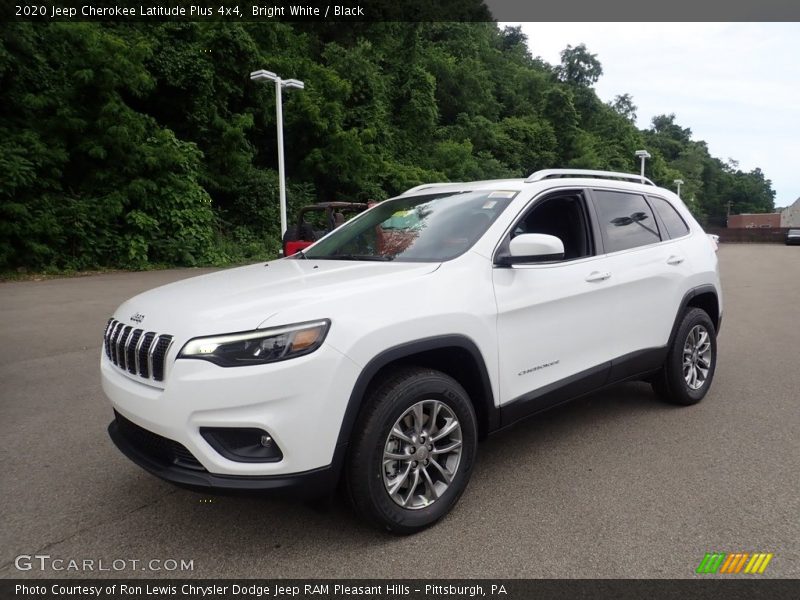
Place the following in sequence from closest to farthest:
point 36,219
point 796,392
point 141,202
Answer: point 796,392, point 36,219, point 141,202

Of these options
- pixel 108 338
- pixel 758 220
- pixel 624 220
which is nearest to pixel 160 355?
pixel 108 338

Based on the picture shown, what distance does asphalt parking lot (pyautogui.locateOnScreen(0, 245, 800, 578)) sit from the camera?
8.90ft

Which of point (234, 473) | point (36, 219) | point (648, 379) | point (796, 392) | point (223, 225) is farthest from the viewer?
point (223, 225)

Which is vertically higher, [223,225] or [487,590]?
[223,225]

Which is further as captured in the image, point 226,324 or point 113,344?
point 113,344

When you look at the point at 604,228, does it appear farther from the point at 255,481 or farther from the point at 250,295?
the point at 255,481

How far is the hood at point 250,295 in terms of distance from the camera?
259 cm

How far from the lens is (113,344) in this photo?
304 cm

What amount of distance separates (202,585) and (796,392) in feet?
16.1

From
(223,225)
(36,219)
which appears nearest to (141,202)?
(36,219)

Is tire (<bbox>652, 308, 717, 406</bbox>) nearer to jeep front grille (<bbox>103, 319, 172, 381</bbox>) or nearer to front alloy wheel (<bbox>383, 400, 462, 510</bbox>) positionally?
front alloy wheel (<bbox>383, 400, 462, 510</bbox>)

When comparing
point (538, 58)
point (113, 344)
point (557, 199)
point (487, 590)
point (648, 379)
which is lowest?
point (487, 590)

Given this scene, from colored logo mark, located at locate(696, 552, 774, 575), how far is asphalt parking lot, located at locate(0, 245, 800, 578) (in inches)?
1.7

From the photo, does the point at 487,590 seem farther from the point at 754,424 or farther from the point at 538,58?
the point at 538,58
